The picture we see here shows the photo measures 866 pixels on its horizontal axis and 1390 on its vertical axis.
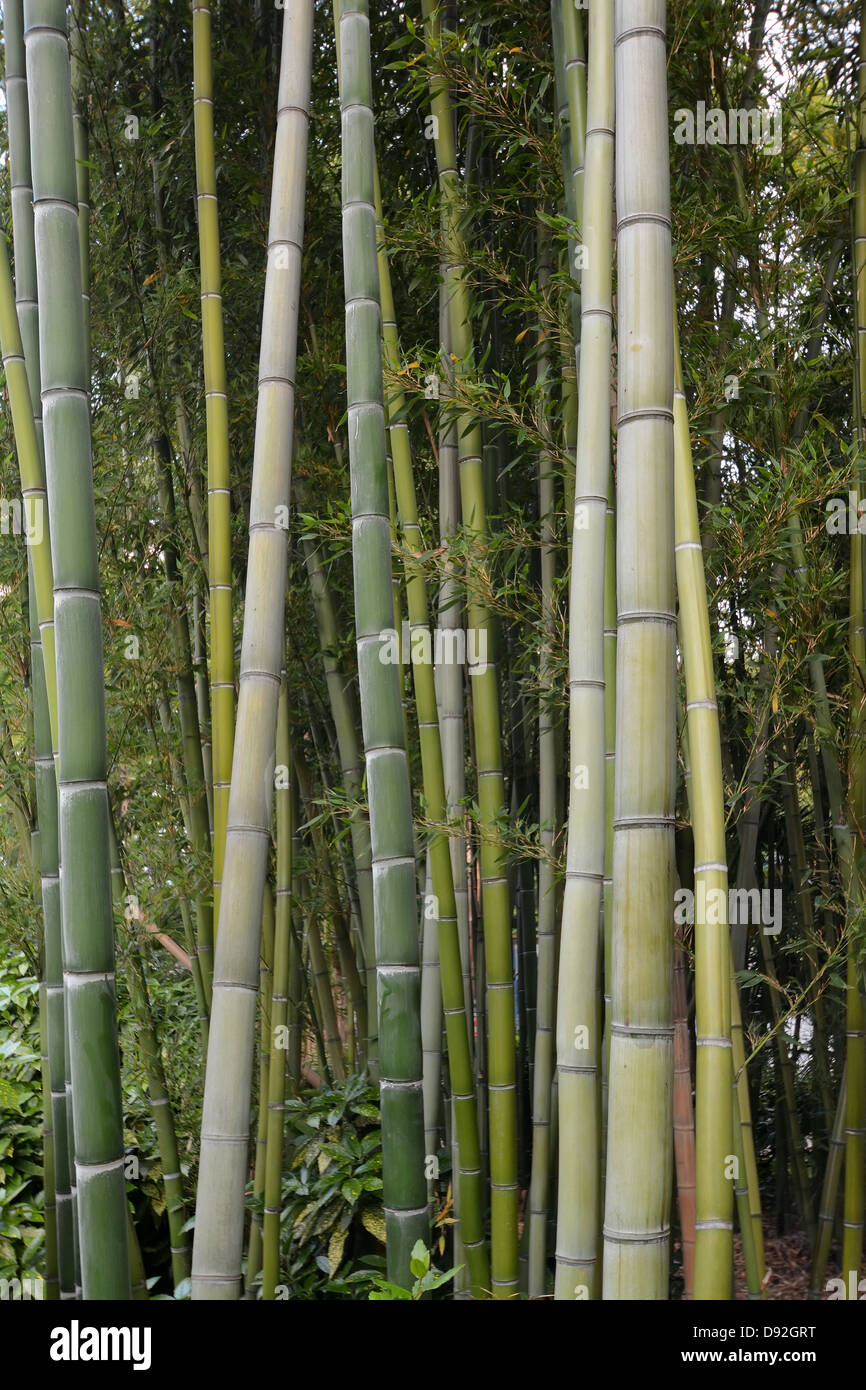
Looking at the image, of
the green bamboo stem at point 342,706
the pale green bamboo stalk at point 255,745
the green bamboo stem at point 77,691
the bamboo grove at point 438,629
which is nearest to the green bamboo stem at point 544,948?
the bamboo grove at point 438,629

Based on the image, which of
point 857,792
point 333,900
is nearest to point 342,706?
point 333,900

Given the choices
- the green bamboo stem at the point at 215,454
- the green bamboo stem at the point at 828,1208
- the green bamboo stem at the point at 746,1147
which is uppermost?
the green bamboo stem at the point at 215,454

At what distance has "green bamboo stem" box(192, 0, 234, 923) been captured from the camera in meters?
2.28

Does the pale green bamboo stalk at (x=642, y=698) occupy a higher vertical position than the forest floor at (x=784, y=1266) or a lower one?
higher

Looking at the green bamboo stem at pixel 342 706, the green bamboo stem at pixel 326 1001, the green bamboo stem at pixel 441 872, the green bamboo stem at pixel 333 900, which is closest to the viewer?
the green bamboo stem at pixel 441 872

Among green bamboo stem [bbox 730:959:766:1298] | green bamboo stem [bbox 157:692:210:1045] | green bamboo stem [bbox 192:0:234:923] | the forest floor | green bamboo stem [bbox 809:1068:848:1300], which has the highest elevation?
green bamboo stem [bbox 192:0:234:923]

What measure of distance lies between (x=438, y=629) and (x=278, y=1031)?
1.16 m

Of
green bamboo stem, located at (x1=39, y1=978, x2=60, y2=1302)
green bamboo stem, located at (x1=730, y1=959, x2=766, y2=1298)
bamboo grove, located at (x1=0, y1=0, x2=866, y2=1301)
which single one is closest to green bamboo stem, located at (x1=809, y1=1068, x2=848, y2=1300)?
bamboo grove, located at (x1=0, y1=0, x2=866, y2=1301)

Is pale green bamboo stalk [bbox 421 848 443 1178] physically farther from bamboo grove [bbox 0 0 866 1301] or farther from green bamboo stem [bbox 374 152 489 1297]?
green bamboo stem [bbox 374 152 489 1297]

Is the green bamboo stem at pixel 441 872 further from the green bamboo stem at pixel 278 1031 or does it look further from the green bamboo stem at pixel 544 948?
the green bamboo stem at pixel 278 1031

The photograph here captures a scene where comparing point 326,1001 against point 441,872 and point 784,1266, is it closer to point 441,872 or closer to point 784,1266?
point 441,872

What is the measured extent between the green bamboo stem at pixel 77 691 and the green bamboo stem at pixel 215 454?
666 mm

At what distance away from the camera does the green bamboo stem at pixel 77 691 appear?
5.03 feet

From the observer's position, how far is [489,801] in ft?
8.39
